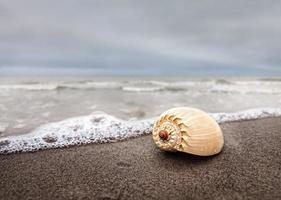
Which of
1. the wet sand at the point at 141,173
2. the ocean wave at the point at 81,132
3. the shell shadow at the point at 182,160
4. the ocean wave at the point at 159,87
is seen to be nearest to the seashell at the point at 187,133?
the shell shadow at the point at 182,160

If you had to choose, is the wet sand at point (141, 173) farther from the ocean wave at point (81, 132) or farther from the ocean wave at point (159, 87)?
the ocean wave at point (159, 87)

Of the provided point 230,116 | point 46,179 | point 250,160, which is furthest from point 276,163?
point 230,116

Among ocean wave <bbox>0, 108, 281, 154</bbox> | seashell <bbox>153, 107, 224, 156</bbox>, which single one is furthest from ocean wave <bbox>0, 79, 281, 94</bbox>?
seashell <bbox>153, 107, 224, 156</bbox>

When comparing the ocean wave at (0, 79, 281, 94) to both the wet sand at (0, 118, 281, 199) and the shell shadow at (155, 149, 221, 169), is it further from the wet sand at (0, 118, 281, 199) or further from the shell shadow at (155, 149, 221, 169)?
the shell shadow at (155, 149, 221, 169)

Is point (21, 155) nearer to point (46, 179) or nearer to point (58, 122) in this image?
point (46, 179)

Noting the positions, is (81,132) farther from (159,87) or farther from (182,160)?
(159,87)

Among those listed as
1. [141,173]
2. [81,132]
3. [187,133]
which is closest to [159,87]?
[81,132]

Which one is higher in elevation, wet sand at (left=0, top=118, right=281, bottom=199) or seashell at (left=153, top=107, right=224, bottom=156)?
seashell at (left=153, top=107, right=224, bottom=156)
